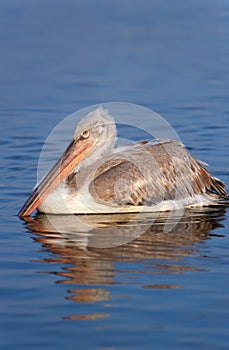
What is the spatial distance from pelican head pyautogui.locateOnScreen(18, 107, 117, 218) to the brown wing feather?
177 millimetres

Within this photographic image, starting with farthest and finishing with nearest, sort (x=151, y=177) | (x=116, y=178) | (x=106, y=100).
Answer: (x=106, y=100) < (x=151, y=177) < (x=116, y=178)

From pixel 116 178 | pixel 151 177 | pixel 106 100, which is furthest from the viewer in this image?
pixel 106 100

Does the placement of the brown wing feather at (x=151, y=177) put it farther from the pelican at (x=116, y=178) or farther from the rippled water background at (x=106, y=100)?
the rippled water background at (x=106, y=100)

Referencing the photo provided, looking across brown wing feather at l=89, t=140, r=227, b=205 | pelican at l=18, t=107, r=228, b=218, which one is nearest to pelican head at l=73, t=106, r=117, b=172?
pelican at l=18, t=107, r=228, b=218

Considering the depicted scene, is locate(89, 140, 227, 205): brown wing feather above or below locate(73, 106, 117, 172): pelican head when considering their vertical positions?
below

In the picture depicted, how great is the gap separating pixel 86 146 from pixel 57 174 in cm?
39

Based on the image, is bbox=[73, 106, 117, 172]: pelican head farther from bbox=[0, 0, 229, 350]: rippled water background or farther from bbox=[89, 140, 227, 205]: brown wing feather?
bbox=[0, 0, 229, 350]: rippled water background

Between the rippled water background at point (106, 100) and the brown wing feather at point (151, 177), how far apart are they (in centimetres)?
30

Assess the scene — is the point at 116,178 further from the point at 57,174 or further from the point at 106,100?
the point at 106,100

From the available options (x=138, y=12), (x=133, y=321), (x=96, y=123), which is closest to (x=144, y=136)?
(x=96, y=123)

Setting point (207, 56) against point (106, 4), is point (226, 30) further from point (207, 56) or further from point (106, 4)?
point (106, 4)

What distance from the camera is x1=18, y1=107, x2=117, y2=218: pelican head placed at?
8.06m

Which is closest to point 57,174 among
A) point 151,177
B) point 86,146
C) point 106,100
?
point 86,146

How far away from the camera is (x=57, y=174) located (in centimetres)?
803
